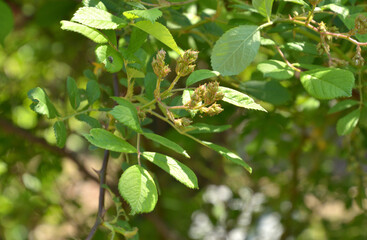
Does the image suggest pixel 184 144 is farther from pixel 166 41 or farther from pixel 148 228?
pixel 166 41

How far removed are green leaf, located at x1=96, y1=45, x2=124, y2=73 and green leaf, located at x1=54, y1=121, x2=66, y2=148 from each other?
0.13 m

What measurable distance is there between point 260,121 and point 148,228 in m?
0.80

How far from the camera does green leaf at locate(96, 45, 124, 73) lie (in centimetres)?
62

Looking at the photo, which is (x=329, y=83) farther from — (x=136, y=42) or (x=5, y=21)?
(x=5, y=21)

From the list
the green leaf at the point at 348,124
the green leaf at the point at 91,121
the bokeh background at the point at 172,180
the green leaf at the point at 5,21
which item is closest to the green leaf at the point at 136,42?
the green leaf at the point at 91,121

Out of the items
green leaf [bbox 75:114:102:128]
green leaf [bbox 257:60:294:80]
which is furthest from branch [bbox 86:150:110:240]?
green leaf [bbox 257:60:294:80]

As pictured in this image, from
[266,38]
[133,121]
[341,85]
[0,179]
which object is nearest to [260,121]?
[266,38]

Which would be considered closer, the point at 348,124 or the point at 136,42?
the point at 136,42

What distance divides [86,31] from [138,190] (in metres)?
0.23

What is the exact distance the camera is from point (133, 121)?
1.81 feet

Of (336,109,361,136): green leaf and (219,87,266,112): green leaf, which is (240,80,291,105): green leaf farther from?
(219,87,266,112): green leaf

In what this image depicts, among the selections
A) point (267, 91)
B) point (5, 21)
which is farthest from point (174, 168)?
point (5, 21)

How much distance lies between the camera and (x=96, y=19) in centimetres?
59

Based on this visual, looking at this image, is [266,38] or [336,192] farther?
[336,192]
